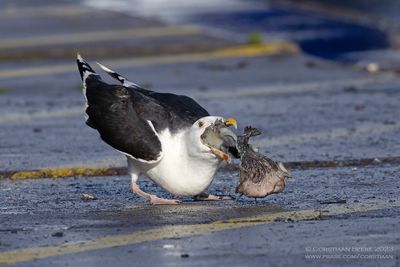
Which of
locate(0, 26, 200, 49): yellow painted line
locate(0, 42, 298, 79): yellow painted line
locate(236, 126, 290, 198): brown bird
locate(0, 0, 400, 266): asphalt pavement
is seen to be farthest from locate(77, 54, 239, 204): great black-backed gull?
locate(0, 26, 200, 49): yellow painted line

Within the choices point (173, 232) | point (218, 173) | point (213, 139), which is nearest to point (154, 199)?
point (213, 139)

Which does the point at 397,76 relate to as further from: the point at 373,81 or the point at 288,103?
the point at 288,103

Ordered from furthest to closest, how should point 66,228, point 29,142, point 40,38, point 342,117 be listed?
point 40,38, point 342,117, point 29,142, point 66,228

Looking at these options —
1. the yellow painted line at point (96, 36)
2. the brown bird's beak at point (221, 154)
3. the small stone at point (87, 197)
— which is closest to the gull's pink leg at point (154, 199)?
the small stone at point (87, 197)

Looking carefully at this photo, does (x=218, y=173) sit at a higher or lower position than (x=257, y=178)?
lower

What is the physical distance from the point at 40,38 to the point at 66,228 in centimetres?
1265

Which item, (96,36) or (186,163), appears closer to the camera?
(186,163)

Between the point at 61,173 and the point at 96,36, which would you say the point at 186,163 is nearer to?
the point at 61,173

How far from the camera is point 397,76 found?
587 inches

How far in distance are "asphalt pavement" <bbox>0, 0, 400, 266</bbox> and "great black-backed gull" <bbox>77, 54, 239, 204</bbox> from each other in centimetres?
24

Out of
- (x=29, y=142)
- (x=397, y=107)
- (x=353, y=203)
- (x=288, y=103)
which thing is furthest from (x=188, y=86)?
(x=353, y=203)

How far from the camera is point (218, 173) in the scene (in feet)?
31.4

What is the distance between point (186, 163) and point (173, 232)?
0.67 metres

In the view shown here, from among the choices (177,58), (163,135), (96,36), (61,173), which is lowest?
(61,173)
